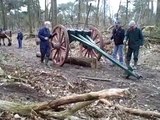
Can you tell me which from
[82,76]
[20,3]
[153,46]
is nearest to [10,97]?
[82,76]

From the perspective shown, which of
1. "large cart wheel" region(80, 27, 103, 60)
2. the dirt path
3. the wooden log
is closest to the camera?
the wooden log

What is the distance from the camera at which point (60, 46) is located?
13.0 metres

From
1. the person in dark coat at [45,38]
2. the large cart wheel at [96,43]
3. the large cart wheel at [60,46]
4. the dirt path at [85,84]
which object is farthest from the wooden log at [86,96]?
the large cart wheel at [96,43]

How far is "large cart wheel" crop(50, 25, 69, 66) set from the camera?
12672 millimetres

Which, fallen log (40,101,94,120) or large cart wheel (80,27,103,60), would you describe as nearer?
fallen log (40,101,94,120)

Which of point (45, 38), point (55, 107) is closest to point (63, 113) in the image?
point (55, 107)

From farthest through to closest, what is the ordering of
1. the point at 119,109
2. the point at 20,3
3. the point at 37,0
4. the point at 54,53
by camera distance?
the point at 20,3 → the point at 37,0 → the point at 54,53 → the point at 119,109

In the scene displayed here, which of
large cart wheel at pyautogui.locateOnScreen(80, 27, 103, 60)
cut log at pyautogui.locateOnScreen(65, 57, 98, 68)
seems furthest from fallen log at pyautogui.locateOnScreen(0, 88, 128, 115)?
large cart wheel at pyautogui.locateOnScreen(80, 27, 103, 60)

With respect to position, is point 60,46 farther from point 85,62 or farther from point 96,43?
point 96,43

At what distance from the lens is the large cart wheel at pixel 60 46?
12672 mm

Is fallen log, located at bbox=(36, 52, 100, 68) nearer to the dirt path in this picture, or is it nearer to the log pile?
the dirt path

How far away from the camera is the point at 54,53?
13484 mm

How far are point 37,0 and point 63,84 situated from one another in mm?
43954

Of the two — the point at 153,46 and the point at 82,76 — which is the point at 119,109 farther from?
the point at 153,46
